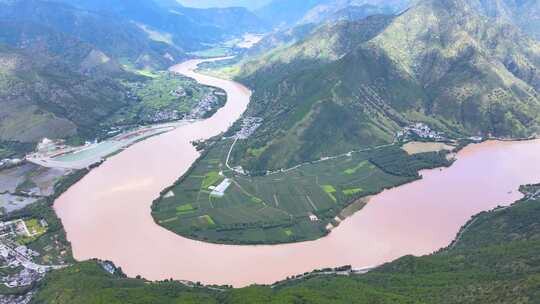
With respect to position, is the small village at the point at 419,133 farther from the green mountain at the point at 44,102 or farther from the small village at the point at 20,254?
the small village at the point at 20,254

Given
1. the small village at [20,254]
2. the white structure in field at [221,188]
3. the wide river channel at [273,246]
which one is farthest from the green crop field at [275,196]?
the small village at [20,254]

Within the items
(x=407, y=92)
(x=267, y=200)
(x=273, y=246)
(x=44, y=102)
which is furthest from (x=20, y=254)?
(x=407, y=92)

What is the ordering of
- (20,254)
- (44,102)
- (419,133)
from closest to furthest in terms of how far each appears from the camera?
(20,254) < (419,133) < (44,102)

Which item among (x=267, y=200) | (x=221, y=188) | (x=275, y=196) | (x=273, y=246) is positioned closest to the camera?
(x=273, y=246)

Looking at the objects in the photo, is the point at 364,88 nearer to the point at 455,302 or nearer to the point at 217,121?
the point at 217,121

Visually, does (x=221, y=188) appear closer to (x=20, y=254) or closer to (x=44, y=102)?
(x=20, y=254)

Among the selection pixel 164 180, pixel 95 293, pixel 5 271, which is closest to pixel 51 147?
pixel 164 180
